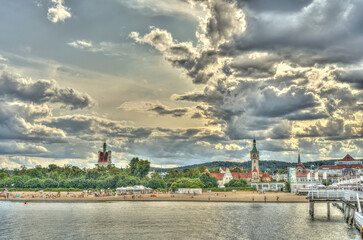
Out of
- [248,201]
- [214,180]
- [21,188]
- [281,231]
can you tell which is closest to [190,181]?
[214,180]

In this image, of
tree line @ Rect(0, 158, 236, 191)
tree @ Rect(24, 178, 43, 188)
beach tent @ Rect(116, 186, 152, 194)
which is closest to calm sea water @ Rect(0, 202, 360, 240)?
beach tent @ Rect(116, 186, 152, 194)

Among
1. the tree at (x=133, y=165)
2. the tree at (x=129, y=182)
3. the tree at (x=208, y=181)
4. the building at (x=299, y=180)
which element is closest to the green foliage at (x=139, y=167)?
the tree at (x=133, y=165)

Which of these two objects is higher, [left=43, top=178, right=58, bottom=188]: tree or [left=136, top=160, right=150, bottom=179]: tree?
[left=136, top=160, right=150, bottom=179]: tree

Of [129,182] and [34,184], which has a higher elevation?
[129,182]

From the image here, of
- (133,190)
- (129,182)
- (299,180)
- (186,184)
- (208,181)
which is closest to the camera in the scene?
(133,190)

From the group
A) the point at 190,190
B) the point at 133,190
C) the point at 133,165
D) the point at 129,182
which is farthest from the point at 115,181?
the point at 190,190

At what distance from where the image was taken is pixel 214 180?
145625 mm

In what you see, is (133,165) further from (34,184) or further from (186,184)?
(186,184)

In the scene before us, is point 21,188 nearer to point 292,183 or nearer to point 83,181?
point 83,181

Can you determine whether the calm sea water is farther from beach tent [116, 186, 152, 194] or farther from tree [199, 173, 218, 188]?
tree [199, 173, 218, 188]

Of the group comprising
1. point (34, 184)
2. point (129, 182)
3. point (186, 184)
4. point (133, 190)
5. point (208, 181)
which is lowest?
point (133, 190)

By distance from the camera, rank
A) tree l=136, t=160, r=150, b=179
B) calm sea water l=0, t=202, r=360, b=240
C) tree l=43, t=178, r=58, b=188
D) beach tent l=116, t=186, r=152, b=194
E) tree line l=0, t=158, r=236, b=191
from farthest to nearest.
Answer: tree l=136, t=160, r=150, b=179, tree l=43, t=178, r=58, b=188, tree line l=0, t=158, r=236, b=191, beach tent l=116, t=186, r=152, b=194, calm sea water l=0, t=202, r=360, b=240

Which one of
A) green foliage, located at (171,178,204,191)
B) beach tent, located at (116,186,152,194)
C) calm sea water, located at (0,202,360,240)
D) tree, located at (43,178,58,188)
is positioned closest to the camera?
calm sea water, located at (0,202,360,240)

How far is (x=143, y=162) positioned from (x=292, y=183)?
66.1 m
